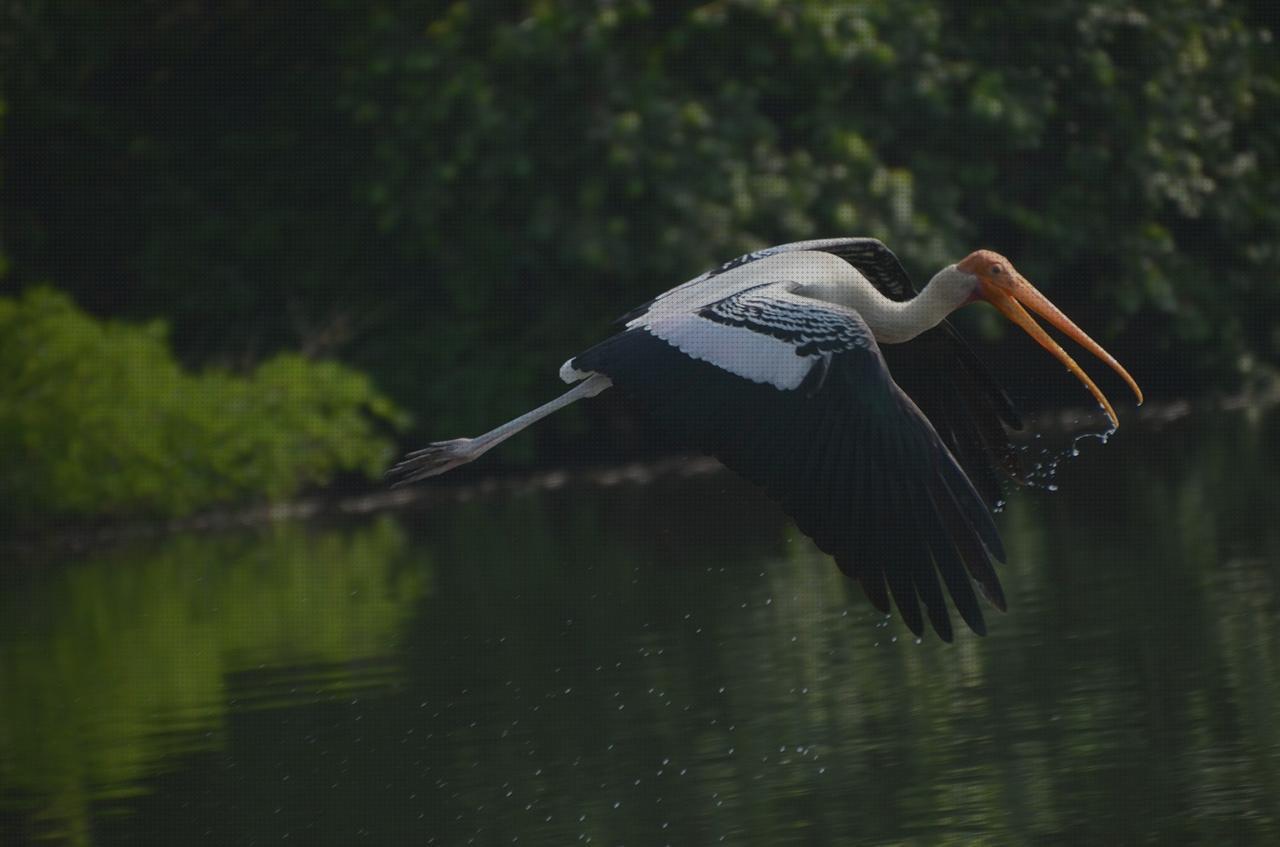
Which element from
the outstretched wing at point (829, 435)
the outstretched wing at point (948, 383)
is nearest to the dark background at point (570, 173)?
the outstretched wing at point (948, 383)

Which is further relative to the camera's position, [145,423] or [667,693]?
[145,423]

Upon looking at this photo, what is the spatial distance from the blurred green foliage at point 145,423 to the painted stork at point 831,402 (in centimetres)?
927

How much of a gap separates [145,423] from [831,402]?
11000 mm

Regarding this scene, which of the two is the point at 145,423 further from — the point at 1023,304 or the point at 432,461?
the point at 1023,304

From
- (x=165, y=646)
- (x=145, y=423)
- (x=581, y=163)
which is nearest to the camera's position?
(x=165, y=646)

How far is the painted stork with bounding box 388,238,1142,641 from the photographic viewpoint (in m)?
5.83

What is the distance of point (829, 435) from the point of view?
6.09 metres

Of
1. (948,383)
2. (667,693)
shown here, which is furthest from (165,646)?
(948,383)

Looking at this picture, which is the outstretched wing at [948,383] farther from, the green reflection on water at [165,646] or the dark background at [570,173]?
the dark background at [570,173]

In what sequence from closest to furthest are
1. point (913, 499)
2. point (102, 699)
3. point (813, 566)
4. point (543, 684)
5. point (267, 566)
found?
point (913, 499) → point (543, 684) → point (102, 699) → point (813, 566) → point (267, 566)

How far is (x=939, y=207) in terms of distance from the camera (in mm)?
17266

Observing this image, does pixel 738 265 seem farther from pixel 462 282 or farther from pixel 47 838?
pixel 462 282

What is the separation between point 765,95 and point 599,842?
1260 centimetres

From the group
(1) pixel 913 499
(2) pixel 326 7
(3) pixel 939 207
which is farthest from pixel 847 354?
(2) pixel 326 7
